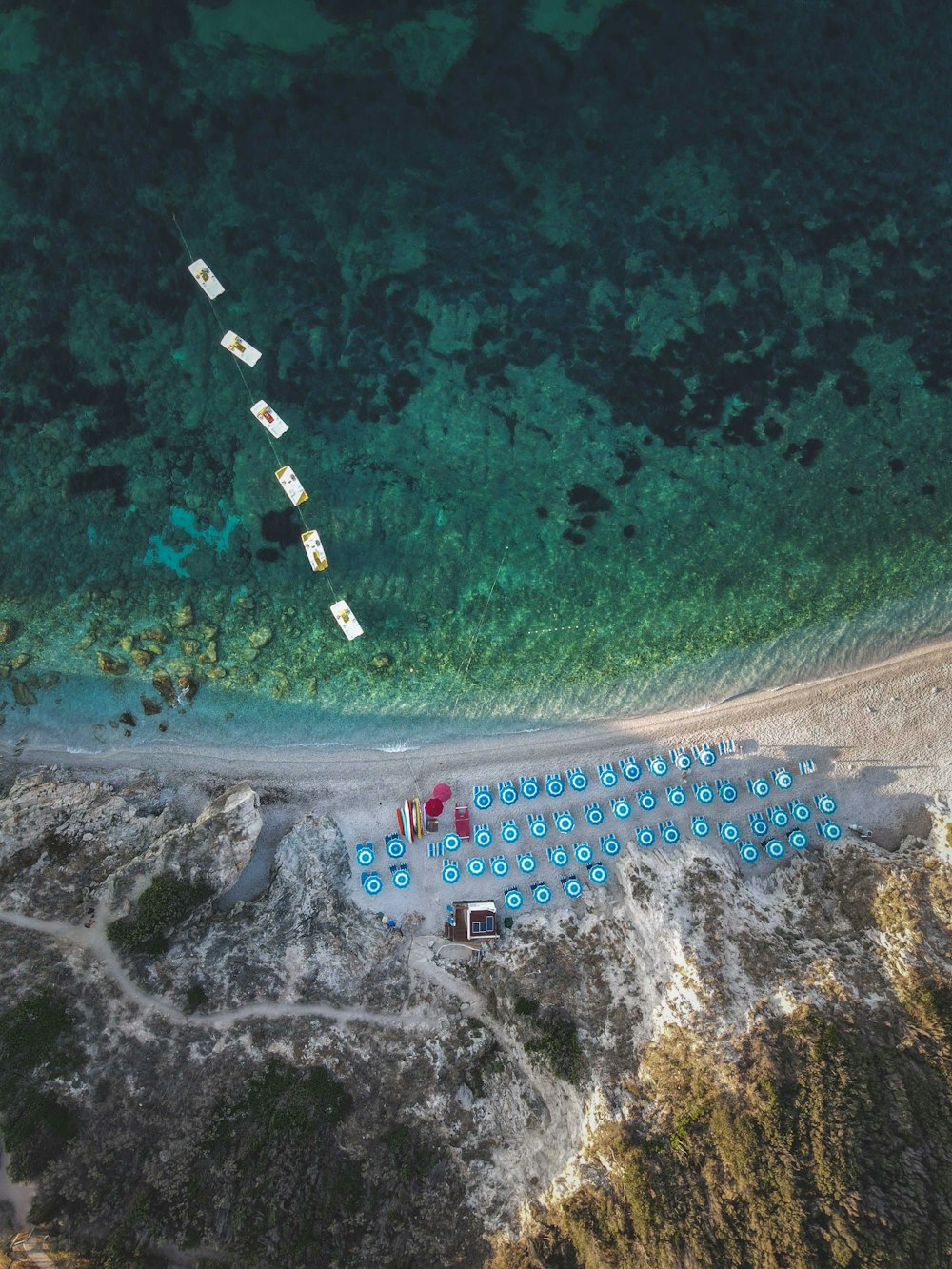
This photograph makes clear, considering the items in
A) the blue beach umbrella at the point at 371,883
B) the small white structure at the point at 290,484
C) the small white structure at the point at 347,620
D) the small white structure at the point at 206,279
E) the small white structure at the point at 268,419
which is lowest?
the blue beach umbrella at the point at 371,883

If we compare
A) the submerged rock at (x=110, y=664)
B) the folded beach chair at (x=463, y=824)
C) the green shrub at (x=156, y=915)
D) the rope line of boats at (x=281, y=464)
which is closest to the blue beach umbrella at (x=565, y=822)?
the folded beach chair at (x=463, y=824)

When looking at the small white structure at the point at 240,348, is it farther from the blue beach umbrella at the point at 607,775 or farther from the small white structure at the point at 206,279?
the blue beach umbrella at the point at 607,775

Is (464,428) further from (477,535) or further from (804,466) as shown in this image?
(804,466)

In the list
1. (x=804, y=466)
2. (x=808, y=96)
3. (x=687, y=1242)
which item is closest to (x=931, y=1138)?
(x=687, y=1242)

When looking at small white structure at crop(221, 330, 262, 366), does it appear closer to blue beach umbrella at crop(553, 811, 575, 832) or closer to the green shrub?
the green shrub

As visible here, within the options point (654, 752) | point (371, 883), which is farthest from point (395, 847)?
point (654, 752)

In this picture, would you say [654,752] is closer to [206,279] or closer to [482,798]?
[482,798]
